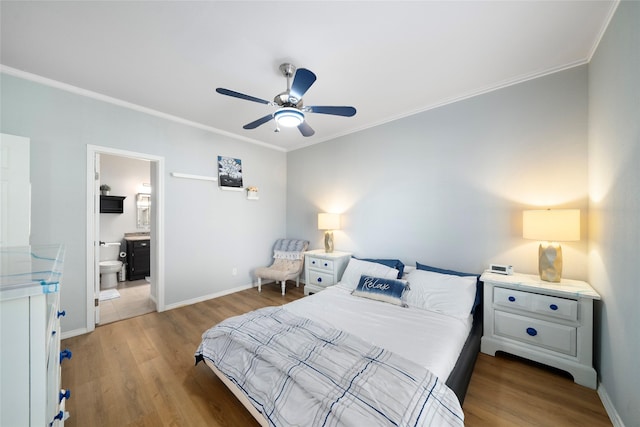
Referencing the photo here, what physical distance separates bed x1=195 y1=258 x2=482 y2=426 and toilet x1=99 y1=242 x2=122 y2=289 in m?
3.47

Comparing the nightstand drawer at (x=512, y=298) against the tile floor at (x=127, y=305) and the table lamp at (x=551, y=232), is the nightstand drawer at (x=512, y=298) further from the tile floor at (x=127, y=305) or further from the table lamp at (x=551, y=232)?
the tile floor at (x=127, y=305)

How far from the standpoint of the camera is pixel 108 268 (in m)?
4.18

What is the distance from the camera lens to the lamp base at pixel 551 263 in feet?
6.77

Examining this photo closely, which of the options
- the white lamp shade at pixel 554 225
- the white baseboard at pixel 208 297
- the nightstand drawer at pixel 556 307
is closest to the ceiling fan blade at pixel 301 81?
the white lamp shade at pixel 554 225

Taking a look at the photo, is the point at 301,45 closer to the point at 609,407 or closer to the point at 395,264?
the point at 395,264

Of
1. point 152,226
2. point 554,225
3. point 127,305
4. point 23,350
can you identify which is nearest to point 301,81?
point 23,350

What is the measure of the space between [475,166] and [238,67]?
267 centimetres

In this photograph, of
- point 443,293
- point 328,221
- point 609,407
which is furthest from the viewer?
point 328,221

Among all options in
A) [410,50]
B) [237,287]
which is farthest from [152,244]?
[410,50]

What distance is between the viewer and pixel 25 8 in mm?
1598

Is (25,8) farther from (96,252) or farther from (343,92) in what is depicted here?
(343,92)

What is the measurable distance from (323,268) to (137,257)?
3.91 metres

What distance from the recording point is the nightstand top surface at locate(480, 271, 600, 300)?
73.0 inches

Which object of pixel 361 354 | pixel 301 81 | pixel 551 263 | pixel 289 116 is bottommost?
pixel 361 354
